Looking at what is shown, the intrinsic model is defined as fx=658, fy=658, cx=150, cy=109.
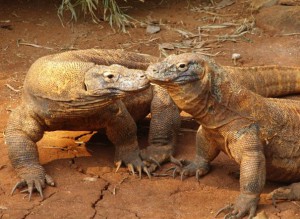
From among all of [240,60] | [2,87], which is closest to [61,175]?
[2,87]

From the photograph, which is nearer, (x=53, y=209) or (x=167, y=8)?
(x=53, y=209)

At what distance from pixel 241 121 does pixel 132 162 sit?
1329mm

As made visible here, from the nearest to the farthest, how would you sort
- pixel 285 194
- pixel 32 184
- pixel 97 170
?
pixel 285 194
pixel 32 184
pixel 97 170

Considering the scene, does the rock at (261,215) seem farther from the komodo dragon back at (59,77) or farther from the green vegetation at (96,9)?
the green vegetation at (96,9)

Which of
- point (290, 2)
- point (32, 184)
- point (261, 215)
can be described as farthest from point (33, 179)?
point (290, 2)

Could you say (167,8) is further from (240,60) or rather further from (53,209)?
(53,209)

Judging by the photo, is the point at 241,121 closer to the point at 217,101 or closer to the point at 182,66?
the point at 217,101

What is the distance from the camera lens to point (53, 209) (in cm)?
527

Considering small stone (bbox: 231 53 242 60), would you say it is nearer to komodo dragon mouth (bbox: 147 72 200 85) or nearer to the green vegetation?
the green vegetation

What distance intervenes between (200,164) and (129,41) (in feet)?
14.7

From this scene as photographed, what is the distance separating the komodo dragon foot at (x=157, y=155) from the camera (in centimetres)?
626

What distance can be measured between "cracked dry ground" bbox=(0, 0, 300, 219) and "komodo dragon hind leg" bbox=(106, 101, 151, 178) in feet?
0.37

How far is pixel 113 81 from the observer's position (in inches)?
215

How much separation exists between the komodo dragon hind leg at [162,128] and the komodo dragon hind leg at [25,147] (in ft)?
3.51
